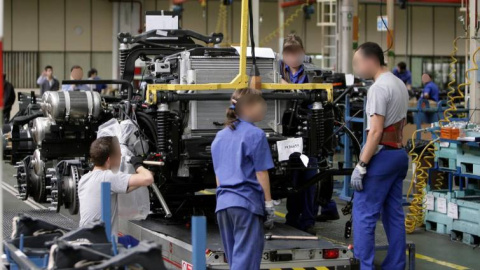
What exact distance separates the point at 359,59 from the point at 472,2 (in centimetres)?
422

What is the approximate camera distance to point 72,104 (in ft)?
33.1

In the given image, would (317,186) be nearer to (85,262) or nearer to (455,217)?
(455,217)

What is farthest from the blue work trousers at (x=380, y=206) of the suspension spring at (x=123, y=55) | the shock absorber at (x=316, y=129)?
the suspension spring at (x=123, y=55)

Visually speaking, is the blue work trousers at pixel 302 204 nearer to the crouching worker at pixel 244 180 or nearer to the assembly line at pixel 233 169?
the assembly line at pixel 233 169

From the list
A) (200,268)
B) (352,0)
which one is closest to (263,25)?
(352,0)

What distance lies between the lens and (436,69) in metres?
37.2

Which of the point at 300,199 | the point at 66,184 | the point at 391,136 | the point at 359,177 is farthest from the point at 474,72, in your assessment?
the point at 66,184

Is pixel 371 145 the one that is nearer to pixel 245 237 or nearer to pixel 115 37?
pixel 245 237

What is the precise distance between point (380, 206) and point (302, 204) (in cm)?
208

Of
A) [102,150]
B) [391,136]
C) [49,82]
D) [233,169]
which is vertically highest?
[49,82]

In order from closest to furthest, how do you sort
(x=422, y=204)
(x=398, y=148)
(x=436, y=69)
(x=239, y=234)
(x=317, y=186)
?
(x=239, y=234) < (x=398, y=148) < (x=317, y=186) < (x=422, y=204) < (x=436, y=69)

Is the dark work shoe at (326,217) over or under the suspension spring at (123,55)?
under

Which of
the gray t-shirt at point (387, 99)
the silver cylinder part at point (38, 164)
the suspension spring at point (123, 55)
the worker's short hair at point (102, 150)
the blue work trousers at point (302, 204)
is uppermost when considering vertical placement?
the suspension spring at point (123, 55)

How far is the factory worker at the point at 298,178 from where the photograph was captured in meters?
9.63
